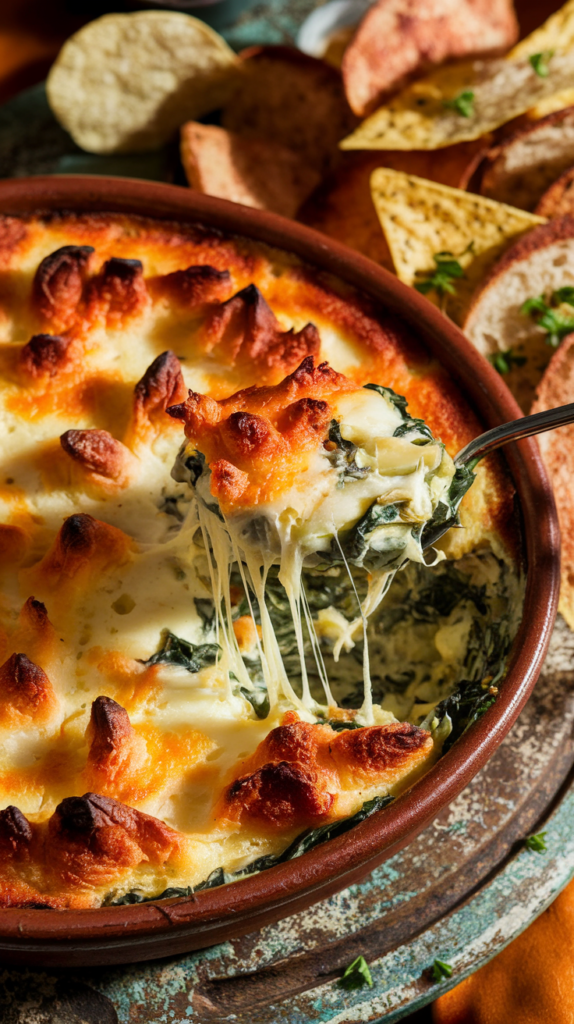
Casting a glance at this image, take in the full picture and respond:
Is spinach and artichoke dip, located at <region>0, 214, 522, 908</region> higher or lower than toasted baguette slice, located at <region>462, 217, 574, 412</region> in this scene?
lower

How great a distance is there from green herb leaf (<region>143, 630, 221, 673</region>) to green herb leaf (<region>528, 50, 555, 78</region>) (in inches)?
92.1

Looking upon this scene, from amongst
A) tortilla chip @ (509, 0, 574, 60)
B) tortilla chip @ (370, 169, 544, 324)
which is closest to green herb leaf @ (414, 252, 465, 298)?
tortilla chip @ (370, 169, 544, 324)

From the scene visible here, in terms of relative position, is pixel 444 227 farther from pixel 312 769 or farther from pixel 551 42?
pixel 312 769

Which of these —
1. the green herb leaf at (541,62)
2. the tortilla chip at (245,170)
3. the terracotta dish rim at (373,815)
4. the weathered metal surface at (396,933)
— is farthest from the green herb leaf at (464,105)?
the weathered metal surface at (396,933)

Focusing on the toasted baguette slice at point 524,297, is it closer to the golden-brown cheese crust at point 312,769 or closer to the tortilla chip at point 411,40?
the tortilla chip at point 411,40

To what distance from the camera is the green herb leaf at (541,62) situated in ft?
11.3

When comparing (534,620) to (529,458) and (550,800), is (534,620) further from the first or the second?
(550,800)

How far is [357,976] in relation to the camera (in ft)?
7.57

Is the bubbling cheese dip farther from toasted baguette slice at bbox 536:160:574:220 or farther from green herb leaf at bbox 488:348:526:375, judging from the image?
toasted baguette slice at bbox 536:160:574:220

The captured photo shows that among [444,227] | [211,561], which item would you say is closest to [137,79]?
[444,227]

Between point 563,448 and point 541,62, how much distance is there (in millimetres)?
1467

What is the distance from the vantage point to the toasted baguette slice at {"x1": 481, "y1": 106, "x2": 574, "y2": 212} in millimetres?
3354

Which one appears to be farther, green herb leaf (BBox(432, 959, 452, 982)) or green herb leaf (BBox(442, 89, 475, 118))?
green herb leaf (BBox(442, 89, 475, 118))

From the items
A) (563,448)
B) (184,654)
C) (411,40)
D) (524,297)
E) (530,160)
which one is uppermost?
(411,40)
